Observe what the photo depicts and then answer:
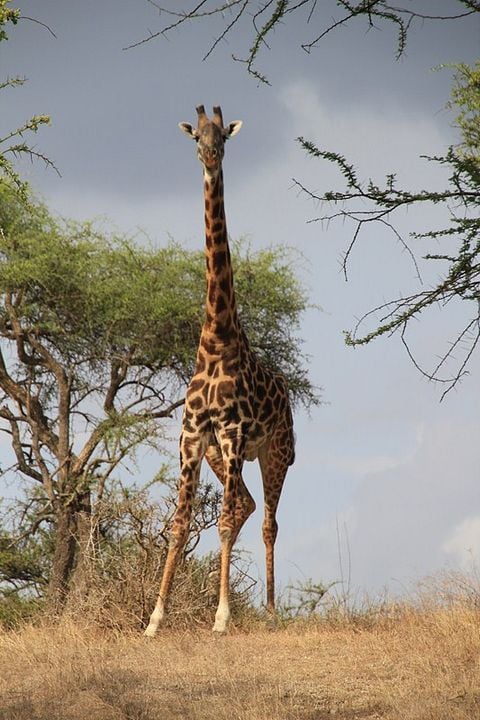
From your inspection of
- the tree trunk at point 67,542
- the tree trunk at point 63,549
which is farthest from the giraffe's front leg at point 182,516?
the tree trunk at point 63,549

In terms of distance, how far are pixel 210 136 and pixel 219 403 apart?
3033 mm

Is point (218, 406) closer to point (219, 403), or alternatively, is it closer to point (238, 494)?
point (219, 403)

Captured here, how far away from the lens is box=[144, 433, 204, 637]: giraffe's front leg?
11359 millimetres

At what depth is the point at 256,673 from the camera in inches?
358

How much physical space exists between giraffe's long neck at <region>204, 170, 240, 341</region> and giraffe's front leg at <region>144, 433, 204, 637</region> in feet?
4.69

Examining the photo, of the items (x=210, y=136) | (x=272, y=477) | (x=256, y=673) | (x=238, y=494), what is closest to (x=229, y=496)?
(x=238, y=494)

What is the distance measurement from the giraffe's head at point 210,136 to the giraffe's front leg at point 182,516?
3.17 m

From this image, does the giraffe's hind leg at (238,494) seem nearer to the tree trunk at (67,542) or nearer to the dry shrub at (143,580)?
the dry shrub at (143,580)

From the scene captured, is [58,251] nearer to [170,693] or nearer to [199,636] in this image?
[199,636]

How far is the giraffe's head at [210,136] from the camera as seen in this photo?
11609 mm

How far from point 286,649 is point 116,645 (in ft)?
6.02

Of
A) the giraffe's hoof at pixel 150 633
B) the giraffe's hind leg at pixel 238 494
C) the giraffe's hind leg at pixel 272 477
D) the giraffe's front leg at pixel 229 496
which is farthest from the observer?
the giraffe's hind leg at pixel 272 477

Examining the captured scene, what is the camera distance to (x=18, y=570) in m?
Result: 20.0

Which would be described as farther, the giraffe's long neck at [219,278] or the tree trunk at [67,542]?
the tree trunk at [67,542]
